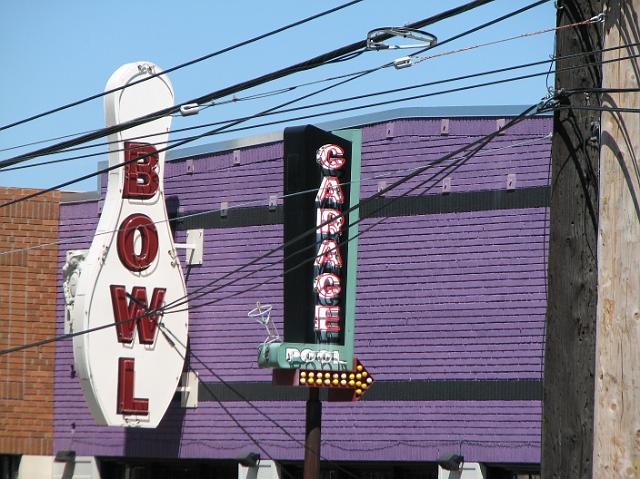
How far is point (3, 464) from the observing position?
99.4ft

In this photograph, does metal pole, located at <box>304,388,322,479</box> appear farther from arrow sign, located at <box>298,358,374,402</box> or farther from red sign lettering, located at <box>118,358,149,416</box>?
red sign lettering, located at <box>118,358,149,416</box>

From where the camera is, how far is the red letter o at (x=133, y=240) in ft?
88.7

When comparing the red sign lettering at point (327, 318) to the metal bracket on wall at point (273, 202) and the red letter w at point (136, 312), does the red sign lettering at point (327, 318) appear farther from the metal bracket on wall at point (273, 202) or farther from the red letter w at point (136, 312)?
the red letter w at point (136, 312)

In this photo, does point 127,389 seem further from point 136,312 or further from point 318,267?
point 318,267

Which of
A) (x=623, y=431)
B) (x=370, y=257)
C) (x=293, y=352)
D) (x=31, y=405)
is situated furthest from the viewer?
(x=31, y=405)

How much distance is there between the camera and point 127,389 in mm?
26641

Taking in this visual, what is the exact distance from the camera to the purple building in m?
23.4

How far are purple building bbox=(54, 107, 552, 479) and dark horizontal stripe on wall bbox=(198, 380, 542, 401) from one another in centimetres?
3

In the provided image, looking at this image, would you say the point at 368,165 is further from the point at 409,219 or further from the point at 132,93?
the point at 132,93

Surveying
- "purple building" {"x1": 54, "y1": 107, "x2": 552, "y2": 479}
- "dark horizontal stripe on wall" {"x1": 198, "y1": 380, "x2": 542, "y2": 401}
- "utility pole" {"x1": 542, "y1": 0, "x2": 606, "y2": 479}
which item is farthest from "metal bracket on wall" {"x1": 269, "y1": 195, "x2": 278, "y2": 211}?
"utility pole" {"x1": 542, "y1": 0, "x2": 606, "y2": 479}

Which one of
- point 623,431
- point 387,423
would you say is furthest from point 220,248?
point 623,431

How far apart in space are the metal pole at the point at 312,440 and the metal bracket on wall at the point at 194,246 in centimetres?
698

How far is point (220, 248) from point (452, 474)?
23.5ft

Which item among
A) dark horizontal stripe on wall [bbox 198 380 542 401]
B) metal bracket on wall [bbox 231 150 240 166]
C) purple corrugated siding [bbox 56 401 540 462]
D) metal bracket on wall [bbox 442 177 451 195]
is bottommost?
purple corrugated siding [bbox 56 401 540 462]
